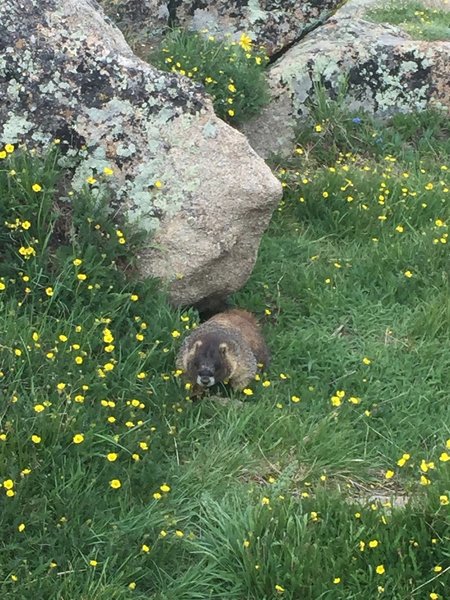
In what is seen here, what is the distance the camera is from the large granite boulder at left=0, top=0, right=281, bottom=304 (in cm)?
607

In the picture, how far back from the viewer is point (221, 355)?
559cm

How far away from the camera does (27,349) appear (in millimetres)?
4906

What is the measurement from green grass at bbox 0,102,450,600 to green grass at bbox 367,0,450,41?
6111mm

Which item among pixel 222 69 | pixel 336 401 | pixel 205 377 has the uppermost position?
pixel 222 69

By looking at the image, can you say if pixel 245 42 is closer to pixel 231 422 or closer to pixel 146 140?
pixel 146 140

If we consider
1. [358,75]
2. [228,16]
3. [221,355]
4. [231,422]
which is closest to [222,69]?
[228,16]

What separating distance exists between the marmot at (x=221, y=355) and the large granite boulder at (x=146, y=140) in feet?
1.78

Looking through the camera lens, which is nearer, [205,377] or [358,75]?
[205,377]

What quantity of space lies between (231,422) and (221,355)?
1.83ft

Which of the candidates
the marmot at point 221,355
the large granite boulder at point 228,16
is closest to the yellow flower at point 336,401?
the marmot at point 221,355

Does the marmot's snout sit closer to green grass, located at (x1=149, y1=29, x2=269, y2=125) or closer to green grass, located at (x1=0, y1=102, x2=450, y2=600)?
green grass, located at (x1=0, y1=102, x2=450, y2=600)

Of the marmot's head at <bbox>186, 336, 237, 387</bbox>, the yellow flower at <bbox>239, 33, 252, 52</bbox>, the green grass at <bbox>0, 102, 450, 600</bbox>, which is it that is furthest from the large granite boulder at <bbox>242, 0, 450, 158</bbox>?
the marmot's head at <bbox>186, 336, 237, 387</bbox>

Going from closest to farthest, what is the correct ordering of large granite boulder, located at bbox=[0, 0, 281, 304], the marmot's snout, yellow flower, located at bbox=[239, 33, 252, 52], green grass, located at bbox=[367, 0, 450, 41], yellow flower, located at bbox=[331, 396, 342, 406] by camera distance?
yellow flower, located at bbox=[331, 396, 342, 406] < the marmot's snout < large granite boulder, located at bbox=[0, 0, 281, 304] < yellow flower, located at bbox=[239, 33, 252, 52] < green grass, located at bbox=[367, 0, 450, 41]

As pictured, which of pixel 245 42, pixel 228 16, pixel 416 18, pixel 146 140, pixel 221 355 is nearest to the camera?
pixel 221 355
